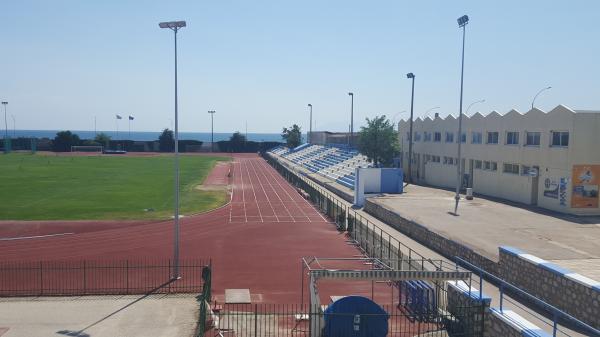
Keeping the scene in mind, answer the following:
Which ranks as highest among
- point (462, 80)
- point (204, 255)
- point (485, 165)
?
point (462, 80)

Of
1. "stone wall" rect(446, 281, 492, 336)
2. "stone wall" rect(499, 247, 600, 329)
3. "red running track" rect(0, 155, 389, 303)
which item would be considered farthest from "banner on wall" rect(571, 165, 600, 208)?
"stone wall" rect(446, 281, 492, 336)

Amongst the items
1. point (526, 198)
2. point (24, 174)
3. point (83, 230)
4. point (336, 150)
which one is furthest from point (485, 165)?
point (24, 174)

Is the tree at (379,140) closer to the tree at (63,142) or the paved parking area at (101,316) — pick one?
the paved parking area at (101,316)

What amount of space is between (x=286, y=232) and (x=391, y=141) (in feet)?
88.4

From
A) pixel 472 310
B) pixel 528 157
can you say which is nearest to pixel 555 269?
pixel 472 310

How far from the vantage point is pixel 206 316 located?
17969 mm

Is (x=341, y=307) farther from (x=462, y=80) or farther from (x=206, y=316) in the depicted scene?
(x=462, y=80)

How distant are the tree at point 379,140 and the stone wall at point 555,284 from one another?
121ft

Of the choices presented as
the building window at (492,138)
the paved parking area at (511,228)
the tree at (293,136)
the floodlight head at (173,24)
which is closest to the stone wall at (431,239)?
the paved parking area at (511,228)

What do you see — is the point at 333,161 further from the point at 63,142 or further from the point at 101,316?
the point at 63,142

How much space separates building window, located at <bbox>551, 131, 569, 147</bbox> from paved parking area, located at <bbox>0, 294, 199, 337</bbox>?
27899mm

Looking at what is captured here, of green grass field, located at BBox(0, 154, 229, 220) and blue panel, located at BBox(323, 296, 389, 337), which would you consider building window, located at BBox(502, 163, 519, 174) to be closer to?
green grass field, located at BBox(0, 154, 229, 220)

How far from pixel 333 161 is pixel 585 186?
44309 mm

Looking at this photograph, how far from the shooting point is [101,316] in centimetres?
1870
